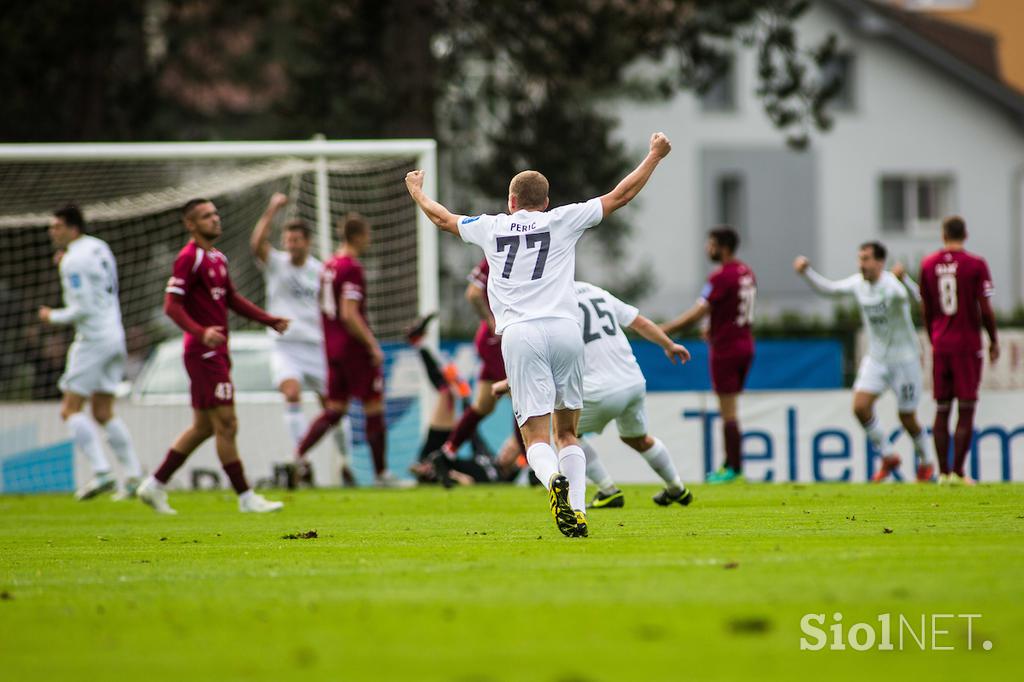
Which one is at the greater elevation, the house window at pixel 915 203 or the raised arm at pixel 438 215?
the house window at pixel 915 203

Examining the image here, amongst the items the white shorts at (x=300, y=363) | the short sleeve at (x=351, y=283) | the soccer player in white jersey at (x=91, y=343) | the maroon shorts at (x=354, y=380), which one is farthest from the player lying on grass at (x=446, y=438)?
the soccer player in white jersey at (x=91, y=343)

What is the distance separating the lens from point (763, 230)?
4128 centimetres

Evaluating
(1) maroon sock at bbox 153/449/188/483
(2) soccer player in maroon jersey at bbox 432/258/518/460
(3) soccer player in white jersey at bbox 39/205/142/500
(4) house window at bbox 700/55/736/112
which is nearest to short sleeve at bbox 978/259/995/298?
(2) soccer player in maroon jersey at bbox 432/258/518/460

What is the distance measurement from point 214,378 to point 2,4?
14.2 meters

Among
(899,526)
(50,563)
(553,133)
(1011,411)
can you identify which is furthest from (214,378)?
(553,133)

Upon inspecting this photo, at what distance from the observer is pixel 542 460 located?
8172 millimetres

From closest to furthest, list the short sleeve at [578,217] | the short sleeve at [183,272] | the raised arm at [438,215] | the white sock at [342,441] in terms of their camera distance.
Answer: the short sleeve at [578,217] → the raised arm at [438,215] → the short sleeve at [183,272] → the white sock at [342,441]

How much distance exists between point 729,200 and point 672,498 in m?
32.2

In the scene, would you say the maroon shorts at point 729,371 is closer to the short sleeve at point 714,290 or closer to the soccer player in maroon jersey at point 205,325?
the short sleeve at point 714,290

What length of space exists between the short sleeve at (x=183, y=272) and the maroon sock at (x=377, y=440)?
4.17 m

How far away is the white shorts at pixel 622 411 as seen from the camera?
384 inches

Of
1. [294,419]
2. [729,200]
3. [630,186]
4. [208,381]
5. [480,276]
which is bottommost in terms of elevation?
[294,419]

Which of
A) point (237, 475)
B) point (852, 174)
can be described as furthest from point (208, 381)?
point (852, 174)

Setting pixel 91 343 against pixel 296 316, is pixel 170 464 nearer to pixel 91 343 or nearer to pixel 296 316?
pixel 91 343
